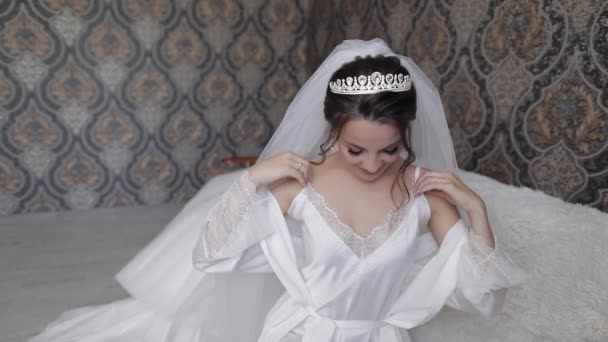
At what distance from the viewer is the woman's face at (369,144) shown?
136 cm

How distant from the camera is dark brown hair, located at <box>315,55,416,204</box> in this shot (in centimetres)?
136

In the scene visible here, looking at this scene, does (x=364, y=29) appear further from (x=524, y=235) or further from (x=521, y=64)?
(x=524, y=235)

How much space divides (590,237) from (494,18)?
4.25ft

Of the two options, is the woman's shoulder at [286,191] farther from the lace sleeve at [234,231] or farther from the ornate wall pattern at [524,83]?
the ornate wall pattern at [524,83]

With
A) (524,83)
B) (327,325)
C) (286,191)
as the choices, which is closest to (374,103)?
(286,191)

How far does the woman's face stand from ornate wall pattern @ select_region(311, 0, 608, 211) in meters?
1.07

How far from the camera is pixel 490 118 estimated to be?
2.47m

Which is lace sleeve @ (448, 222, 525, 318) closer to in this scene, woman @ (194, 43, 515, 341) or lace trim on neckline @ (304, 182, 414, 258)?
woman @ (194, 43, 515, 341)

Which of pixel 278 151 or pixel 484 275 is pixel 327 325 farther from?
pixel 278 151

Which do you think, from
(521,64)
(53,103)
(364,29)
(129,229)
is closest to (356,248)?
(521,64)

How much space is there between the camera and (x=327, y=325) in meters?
1.54

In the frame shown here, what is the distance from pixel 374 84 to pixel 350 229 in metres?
0.48

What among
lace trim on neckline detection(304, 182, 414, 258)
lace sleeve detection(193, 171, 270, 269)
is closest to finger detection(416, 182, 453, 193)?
lace trim on neckline detection(304, 182, 414, 258)

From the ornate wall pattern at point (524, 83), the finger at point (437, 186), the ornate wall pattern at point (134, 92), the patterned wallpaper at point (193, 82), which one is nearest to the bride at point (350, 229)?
the finger at point (437, 186)
